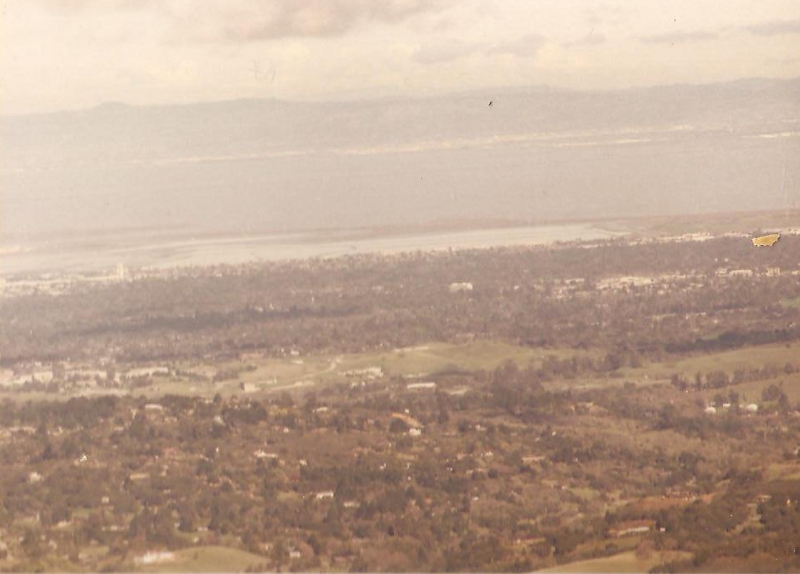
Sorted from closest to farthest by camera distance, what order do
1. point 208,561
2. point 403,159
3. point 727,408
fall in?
point 208,561
point 727,408
point 403,159

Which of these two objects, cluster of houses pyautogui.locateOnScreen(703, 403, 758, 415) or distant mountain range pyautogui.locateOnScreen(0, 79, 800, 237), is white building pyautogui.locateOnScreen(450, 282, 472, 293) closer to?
cluster of houses pyautogui.locateOnScreen(703, 403, 758, 415)

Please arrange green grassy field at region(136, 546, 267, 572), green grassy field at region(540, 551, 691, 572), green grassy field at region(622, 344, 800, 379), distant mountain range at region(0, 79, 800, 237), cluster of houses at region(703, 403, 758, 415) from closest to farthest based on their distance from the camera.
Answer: green grassy field at region(540, 551, 691, 572)
green grassy field at region(136, 546, 267, 572)
cluster of houses at region(703, 403, 758, 415)
green grassy field at region(622, 344, 800, 379)
distant mountain range at region(0, 79, 800, 237)

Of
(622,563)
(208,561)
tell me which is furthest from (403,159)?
(622,563)

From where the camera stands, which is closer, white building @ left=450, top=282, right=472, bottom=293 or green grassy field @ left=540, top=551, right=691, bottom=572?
green grassy field @ left=540, top=551, right=691, bottom=572

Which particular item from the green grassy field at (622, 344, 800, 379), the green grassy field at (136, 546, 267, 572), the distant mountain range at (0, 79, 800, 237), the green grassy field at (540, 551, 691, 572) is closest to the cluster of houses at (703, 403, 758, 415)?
the green grassy field at (622, 344, 800, 379)

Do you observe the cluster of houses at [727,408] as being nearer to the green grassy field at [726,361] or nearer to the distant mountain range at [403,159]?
the green grassy field at [726,361]

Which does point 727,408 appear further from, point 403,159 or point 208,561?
point 403,159

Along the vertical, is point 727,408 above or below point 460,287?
below

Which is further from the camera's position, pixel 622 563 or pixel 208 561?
pixel 208 561

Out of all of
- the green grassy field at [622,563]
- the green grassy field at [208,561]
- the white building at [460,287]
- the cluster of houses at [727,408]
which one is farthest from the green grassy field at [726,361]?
the green grassy field at [208,561]
